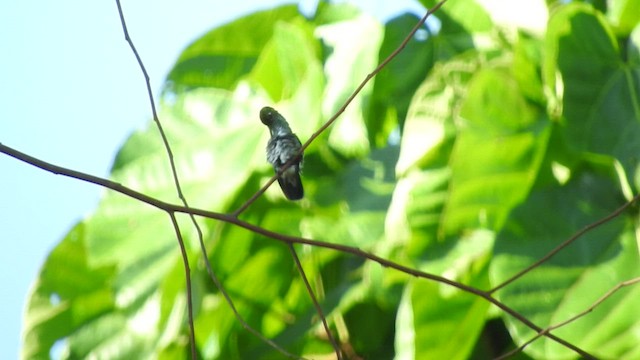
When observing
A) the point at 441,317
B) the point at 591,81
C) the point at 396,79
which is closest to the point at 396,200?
the point at 441,317

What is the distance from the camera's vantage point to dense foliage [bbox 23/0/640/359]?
2020 mm

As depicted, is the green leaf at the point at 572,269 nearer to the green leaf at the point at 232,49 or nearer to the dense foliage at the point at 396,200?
the dense foliage at the point at 396,200

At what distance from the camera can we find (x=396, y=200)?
211 cm

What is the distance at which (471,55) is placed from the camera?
227 centimetres

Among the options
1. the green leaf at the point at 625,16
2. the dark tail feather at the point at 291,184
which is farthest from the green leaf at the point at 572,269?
the dark tail feather at the point at 291,184

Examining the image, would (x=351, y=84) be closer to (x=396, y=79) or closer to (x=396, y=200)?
(x=396, y=79)

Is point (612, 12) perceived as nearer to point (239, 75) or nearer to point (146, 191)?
point (239, 75)

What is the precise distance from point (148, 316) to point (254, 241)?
0.96ft

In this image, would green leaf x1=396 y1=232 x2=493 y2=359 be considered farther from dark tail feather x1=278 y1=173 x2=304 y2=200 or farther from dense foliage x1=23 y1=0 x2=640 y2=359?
dark tail feather x1=278 y1=173 x2=304 y2=200

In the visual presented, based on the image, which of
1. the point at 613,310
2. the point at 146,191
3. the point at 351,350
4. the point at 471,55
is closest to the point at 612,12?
the point at 471,55

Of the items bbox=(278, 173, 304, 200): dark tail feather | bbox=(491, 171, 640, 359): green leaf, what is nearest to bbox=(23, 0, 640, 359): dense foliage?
bbox=(491, 171, 640, 359): green leaf

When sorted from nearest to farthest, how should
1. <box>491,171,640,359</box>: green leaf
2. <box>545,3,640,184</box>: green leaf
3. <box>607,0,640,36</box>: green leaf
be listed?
<box>491,171,640,359</box>: green leaf → <box>545,3,640,184</box>: green leaf → <box>607,0,640,36</box>: green leaf

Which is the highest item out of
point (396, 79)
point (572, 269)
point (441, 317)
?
point (396, 79)

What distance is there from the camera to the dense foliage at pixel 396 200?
202 cm
